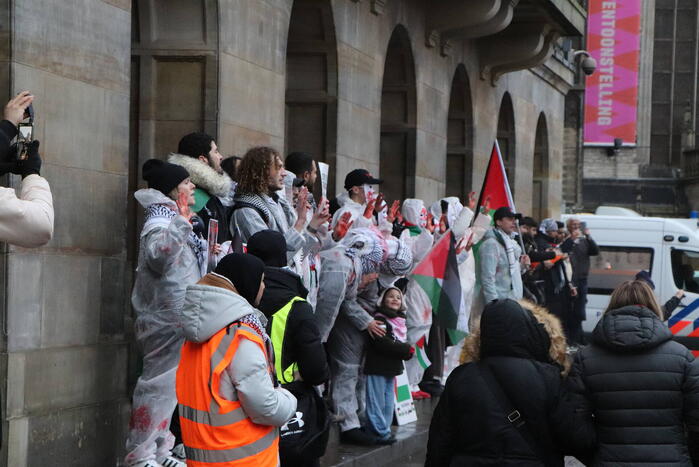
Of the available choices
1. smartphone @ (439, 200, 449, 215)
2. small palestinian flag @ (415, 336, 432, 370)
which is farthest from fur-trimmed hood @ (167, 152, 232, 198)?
smartphone @ (439, 200, 449, 215)

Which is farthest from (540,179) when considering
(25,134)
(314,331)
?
(25,134)

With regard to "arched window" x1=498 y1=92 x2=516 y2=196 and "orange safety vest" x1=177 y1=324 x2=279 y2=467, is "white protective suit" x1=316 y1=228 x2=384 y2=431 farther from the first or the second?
"arched window" x1=498 y1=92 x2=516 y2=196

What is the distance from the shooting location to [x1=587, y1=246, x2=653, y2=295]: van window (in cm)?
1989

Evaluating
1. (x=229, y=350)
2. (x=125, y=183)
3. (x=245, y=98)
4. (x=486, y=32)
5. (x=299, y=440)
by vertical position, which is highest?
(x=486, y=32)

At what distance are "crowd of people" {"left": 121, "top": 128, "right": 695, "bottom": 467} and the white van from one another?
5288mm

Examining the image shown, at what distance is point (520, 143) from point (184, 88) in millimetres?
14455

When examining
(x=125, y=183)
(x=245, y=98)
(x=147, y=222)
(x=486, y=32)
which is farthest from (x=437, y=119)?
(x=147, y=222)

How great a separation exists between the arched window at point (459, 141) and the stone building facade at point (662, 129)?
128 feet

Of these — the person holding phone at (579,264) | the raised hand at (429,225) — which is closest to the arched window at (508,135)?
the person holding phone at (579,264)

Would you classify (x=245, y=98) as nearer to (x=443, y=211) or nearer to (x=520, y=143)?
(x=443, y=211)

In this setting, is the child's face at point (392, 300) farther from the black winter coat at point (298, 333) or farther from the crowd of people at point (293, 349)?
the black winter coat at point (298, 333)

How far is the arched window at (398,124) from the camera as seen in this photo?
17953 millimetres

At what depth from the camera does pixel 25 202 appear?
5109 mm

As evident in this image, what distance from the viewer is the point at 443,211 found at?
45.9 feet
